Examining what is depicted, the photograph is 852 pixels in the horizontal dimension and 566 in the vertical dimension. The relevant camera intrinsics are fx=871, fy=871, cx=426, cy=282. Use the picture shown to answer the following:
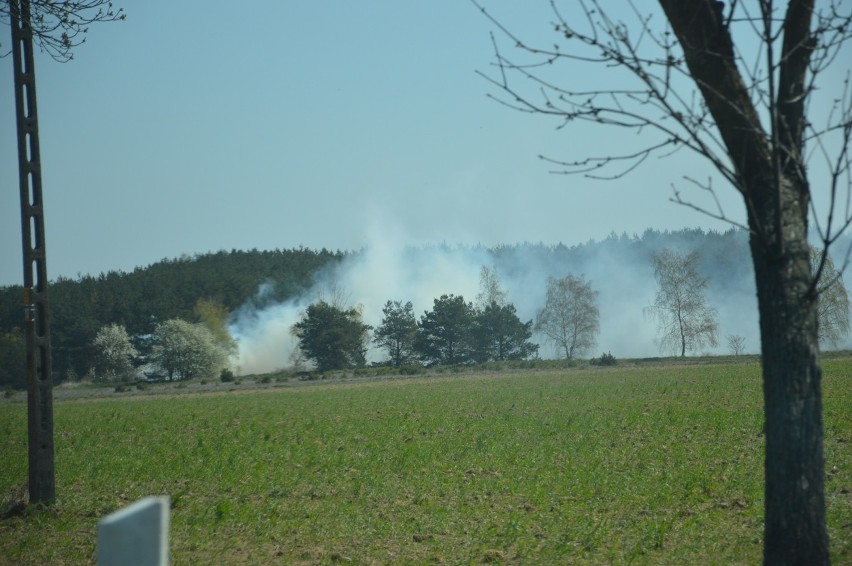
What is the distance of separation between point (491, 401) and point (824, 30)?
2655 centimetres

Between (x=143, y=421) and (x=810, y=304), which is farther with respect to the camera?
(x=143, y=421)

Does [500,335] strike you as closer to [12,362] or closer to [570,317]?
[570,317]

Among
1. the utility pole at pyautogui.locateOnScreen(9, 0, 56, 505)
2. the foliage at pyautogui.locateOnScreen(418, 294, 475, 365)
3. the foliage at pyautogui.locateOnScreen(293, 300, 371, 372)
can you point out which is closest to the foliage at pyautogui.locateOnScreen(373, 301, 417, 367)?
the foliage at pyautogui.locateOnScreen(418, 294, 475, 365)

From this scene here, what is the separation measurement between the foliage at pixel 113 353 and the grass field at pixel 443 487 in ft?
183

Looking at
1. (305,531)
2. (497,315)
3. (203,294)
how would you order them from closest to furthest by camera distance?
1. (305,531)
2. (497,315)
3. (203,294)

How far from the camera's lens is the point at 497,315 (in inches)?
3248

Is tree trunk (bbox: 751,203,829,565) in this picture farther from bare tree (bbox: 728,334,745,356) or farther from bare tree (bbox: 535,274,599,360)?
bare tree (bbox: 535,274,599,360)

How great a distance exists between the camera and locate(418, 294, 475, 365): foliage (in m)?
82.6

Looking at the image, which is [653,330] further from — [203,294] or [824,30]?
[824,30]

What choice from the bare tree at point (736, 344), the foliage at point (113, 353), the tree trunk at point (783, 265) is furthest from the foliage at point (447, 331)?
the tree trunk at point (783, 265)

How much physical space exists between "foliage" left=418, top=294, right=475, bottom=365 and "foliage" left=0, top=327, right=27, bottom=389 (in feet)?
120

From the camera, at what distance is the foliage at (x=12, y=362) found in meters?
56.7

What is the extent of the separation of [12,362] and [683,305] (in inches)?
2140

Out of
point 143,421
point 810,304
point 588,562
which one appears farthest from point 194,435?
point 810,304
